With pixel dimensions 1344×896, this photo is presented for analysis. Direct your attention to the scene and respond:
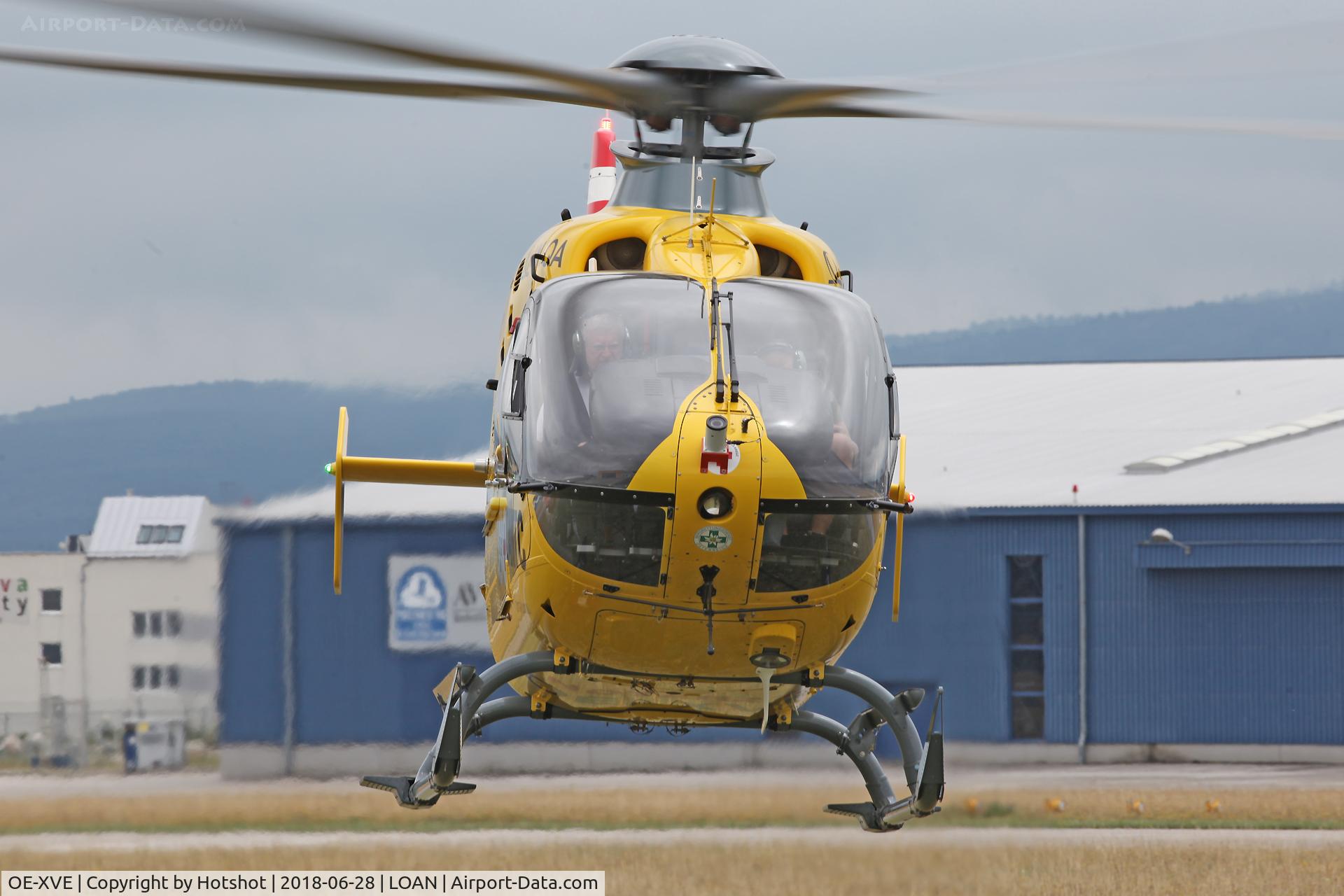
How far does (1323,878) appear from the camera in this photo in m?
15.4

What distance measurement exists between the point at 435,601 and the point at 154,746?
493 cm

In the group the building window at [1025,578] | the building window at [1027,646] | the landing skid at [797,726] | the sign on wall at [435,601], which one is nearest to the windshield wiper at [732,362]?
the landing skid at [797,726]

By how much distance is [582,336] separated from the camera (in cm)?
866

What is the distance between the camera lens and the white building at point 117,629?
20.8 m

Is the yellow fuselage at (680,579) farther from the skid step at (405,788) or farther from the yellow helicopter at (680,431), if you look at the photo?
the skid step at (405,788)

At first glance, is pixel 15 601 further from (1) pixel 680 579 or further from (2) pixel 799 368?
(2) pixel 799 368

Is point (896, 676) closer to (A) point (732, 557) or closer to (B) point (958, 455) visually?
(B) point (958, 455)

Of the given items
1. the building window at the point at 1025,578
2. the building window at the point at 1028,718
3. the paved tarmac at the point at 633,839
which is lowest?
the paved tarmac at the point at 633,839

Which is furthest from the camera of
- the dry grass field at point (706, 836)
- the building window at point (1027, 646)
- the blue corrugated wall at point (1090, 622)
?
the building window at point (1027, 646)

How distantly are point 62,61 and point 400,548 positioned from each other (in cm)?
1583

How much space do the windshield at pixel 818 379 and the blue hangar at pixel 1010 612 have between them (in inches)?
485

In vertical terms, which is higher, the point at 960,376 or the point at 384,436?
the point at 960,376

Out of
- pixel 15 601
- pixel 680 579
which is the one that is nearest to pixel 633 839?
pixel 680 579

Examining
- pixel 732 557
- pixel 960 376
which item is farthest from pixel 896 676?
pixel 732 557
